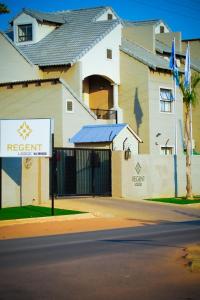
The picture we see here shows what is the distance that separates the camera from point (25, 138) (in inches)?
999

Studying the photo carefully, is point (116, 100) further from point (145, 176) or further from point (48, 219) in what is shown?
point (48, 219)

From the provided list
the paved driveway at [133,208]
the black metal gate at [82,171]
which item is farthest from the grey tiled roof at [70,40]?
the paved driveway at [133,208]

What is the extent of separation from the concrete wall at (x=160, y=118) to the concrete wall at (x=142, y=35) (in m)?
4.58

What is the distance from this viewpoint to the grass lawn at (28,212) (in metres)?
23.5

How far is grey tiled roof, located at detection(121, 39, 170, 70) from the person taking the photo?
43.6 metres

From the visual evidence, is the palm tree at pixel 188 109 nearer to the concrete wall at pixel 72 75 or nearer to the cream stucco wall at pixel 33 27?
the concrete wall at pixel 72 75

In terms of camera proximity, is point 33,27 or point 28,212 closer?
point 28,212

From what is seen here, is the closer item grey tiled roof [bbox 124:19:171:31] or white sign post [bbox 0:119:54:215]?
white sign post [bbox 0:119:54:215]

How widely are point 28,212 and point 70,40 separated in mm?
22166

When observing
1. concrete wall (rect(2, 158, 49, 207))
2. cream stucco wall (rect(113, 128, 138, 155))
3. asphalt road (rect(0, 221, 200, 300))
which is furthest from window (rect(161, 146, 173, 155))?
asphalt road (rect(0, 221, 200, 300))

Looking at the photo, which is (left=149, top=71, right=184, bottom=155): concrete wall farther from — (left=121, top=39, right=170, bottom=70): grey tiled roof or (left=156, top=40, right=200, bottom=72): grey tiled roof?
(left=156, top=40, right=200, bottom=72): grey tiled roof

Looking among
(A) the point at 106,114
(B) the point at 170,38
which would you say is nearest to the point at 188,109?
(A) the point at 106,114

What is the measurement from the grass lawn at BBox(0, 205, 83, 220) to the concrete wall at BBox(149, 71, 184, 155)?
1847 centimetres

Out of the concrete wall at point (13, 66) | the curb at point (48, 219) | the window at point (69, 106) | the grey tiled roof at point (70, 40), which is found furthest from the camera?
the concrete wall at point (13, 66)
